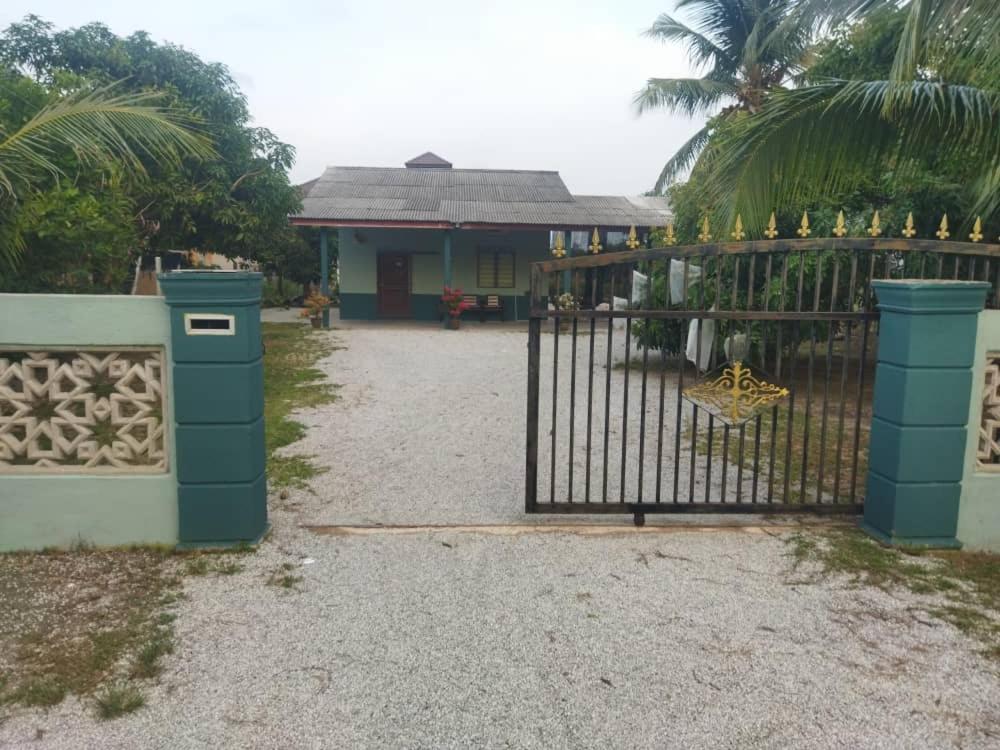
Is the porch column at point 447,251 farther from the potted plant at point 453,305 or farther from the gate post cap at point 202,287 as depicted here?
the gate post cap at point 202,287

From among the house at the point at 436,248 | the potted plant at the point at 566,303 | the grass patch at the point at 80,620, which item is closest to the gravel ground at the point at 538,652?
the grass patch at the point at 80,620

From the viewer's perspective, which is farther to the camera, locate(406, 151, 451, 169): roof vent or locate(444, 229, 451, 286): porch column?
locate(406, 151, 451, 169): roof vent

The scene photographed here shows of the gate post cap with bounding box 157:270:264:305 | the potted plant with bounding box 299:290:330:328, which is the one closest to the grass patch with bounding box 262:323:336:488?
the potted plant with bounding box 299:290:330:328

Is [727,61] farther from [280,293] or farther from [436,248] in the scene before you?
[280,293]

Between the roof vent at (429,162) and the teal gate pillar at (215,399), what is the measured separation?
2600 centimetres

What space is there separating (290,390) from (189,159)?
16.4 ft

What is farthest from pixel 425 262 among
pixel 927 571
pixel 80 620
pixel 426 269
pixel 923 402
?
pixel 80 620

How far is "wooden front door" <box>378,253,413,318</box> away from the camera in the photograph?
20719mm

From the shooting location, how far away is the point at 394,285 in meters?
20.9

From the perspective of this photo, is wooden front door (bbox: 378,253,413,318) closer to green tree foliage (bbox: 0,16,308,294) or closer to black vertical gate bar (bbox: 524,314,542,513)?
green tree foliage (bbox: 0,16,308,294)

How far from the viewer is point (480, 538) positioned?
14.8 feet

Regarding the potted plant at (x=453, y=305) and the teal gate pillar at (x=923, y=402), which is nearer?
the teal gate pillar at (x=923, y=402)

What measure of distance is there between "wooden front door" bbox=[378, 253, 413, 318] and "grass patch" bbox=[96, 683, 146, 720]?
59.9 feet

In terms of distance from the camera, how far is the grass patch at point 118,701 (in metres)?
2.71
